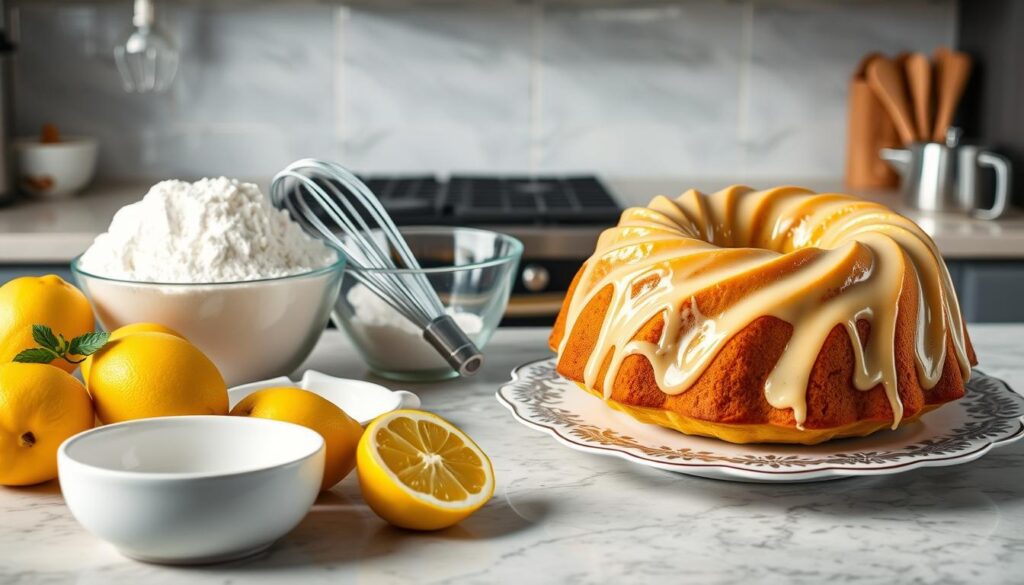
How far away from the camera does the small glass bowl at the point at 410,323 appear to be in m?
1.13

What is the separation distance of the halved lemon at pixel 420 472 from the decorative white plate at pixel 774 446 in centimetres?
9

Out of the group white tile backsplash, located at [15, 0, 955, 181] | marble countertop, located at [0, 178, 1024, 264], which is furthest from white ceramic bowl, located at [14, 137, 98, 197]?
white tile backsplash, located at [15, 0, 955, 181]

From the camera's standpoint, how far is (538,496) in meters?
0.84

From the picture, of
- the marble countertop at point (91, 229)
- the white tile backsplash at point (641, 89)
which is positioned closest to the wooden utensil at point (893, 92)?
the marble countertop at point (91, 229)

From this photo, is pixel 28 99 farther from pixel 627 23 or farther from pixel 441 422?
pixel 441 422

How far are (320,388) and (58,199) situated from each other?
65.7 inches

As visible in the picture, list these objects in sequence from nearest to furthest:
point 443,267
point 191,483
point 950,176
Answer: point 191,483
point 443,267
point 950,176

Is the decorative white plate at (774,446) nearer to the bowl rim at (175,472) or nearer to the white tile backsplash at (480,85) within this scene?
the bowl rim at (175,472)

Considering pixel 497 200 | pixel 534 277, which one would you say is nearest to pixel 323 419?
pixel 534 277

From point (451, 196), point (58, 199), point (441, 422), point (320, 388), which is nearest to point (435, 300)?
point (320, 388)

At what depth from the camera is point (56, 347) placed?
878 millimetres

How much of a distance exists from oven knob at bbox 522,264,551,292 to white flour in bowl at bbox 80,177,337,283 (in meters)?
1.05

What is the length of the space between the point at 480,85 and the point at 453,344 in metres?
1.76

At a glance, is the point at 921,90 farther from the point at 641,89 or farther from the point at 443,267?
the point at 443,267
